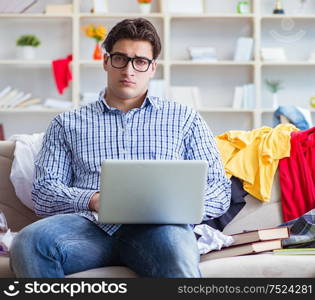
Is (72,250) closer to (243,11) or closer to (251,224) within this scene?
(251,224)

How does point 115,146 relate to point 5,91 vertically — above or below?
above

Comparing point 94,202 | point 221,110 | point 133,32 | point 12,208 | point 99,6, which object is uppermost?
point 99,6

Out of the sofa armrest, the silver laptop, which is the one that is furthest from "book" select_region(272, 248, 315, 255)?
the sofa armrest

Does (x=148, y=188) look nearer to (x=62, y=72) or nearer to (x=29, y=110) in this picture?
(x=29, y=110)

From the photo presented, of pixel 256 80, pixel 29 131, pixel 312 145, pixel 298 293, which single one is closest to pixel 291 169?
pixel 312 145

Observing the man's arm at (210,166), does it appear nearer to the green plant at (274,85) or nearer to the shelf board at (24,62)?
the shelf board at (24,62)

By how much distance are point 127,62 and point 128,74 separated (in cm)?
4

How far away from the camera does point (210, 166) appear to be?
253 cm

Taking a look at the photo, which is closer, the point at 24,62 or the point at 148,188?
the point at 148,188

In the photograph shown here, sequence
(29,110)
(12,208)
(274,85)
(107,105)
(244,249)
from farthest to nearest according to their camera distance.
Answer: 1. (274,85)
2. (29,110)
3. (12,208)
4. (107,105)
5. (244,249)

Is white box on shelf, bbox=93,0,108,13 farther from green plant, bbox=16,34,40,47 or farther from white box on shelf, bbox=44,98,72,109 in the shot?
white box on shelf, bbox=44,98,72,109

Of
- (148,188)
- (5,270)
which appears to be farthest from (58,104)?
(148,188)

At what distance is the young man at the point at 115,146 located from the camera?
2.28m

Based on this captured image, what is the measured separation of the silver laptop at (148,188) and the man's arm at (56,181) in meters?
0.30
